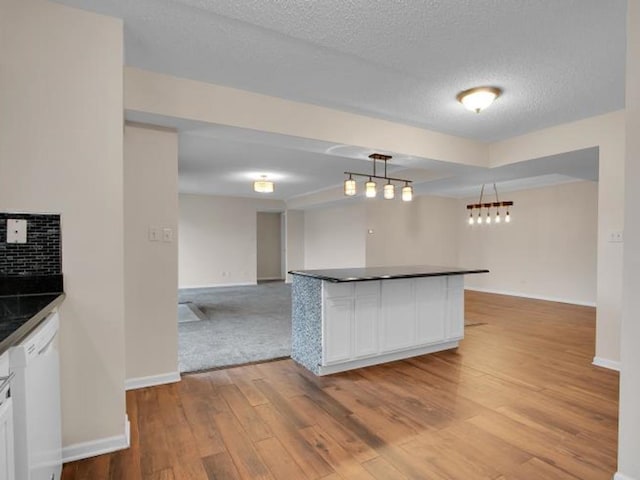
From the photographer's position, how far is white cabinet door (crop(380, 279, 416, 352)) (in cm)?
343

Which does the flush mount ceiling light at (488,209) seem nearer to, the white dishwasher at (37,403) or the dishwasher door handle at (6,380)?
the white dishwasher at (37,403)

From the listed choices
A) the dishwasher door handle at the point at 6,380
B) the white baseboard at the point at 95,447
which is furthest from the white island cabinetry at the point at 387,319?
the dishwasher door handle at the point at 6,380

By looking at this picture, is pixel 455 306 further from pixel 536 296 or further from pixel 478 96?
pixel 536 296

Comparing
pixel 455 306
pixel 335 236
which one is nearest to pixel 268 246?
pixel 335 236

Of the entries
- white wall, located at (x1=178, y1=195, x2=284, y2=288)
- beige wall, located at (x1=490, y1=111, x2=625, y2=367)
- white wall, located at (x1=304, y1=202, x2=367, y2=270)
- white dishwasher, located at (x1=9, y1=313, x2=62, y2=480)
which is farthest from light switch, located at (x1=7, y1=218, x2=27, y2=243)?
white wall, located at (x1=178, y1=195, x2=284, y2=288)

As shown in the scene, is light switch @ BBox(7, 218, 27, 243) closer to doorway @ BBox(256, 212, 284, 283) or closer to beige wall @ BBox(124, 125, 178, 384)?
beige wall @ BBox(124, 125, 178, 384)

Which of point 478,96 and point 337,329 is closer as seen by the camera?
point 478,96

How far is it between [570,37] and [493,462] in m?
2.53

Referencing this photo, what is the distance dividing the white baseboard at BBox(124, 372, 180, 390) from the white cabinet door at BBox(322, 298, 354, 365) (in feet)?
4.33

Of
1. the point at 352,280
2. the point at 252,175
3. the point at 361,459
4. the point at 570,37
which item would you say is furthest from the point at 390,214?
the point at 361,459

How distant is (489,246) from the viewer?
322 inches

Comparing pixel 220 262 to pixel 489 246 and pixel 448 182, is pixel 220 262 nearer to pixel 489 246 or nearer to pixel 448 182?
pixel 448 182

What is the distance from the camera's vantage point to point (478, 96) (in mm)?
2838

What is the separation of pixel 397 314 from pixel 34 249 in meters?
2.94
